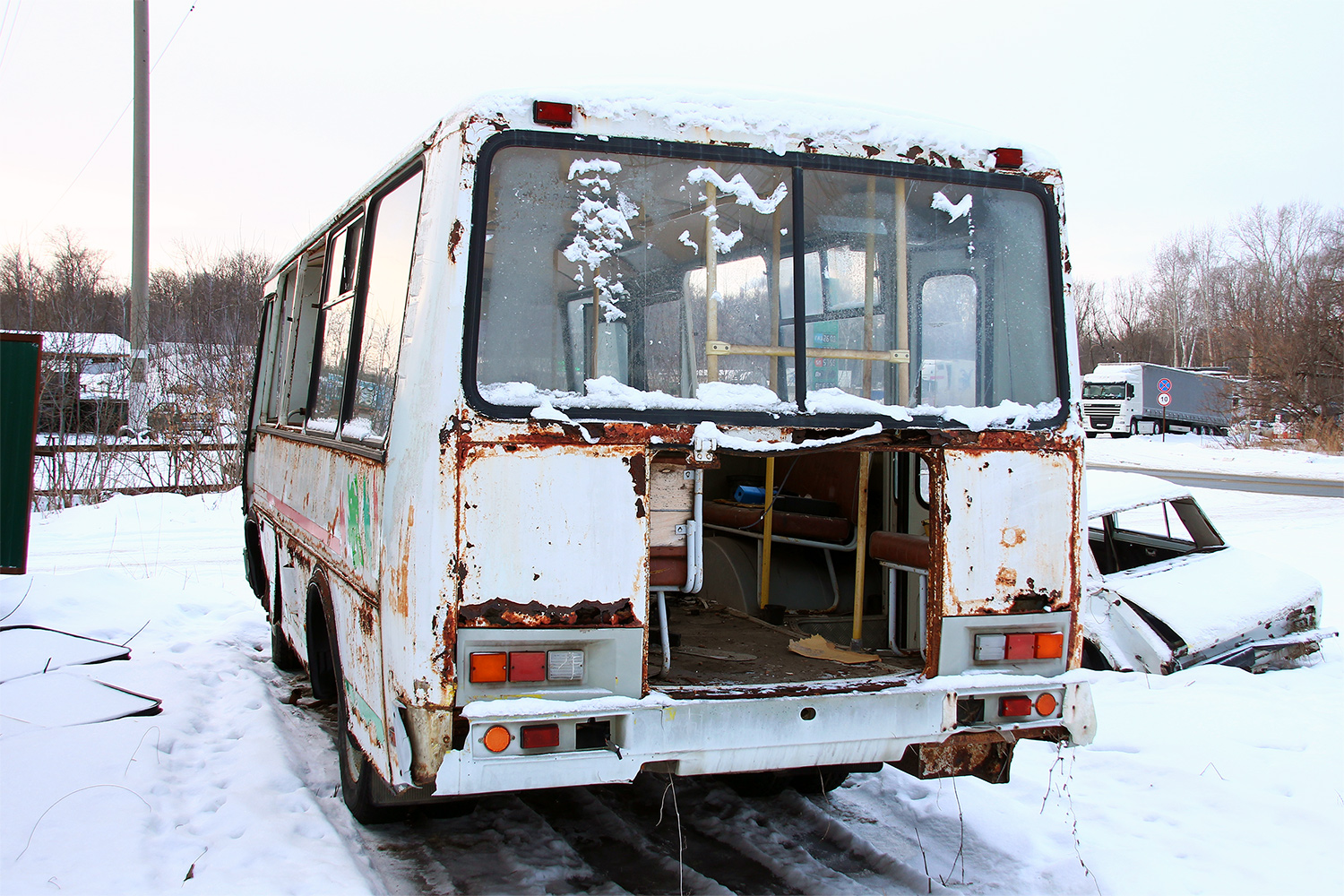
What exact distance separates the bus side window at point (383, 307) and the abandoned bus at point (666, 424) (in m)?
0.02

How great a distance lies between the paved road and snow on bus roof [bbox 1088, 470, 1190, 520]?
37.9 ft

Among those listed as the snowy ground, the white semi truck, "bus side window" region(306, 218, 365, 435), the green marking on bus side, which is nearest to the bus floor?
the snowy ground

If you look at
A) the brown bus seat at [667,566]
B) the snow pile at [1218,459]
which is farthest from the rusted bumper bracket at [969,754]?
the snow pile at [1218,459]

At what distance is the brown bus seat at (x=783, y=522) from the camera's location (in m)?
5.15

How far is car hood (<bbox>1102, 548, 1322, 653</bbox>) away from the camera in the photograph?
6.29 metres

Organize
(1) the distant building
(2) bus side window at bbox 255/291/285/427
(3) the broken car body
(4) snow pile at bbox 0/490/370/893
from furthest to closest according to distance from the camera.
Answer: (1) the distant building → (2) bus side window at bbox 255/291/285/427 → (3) the broken car body → (4) snow pile at bbox 0/490/370/893

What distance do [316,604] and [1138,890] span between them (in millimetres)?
3605

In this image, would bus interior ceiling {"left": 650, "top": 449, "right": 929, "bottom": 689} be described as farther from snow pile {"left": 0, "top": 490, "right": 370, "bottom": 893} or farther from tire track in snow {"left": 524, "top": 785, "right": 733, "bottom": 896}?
snow pile {"left": 0, "top": 490, "right": 370, "bottom": 893}

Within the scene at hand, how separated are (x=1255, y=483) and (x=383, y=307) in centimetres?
2110

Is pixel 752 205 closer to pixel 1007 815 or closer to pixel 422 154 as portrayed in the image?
pixel 422 154

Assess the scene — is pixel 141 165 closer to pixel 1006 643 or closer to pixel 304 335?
pixel 304 335

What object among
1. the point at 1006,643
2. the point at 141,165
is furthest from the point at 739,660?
the point at 141,165

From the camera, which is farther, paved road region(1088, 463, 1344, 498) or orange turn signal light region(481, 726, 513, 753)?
paved road region(1088, 463, 1344, 498)

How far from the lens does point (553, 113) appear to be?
10.3 feet
